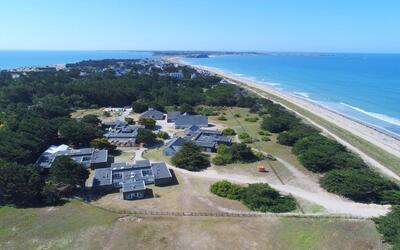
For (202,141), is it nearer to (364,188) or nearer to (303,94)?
(364,188)

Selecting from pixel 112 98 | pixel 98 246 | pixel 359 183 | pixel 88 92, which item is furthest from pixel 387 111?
pixel 98 246

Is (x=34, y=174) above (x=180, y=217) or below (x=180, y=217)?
above

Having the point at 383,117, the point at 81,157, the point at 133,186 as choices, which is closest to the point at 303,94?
the point at 383,117

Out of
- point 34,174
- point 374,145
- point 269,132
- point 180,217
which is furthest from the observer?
point 269,132

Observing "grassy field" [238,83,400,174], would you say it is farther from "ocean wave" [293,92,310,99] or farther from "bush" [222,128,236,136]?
"ocean wave" [293,92,310,99]

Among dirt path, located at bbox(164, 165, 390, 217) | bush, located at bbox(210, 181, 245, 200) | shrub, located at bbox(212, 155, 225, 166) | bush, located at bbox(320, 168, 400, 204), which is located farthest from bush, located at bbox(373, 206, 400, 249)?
shrub, located at bbox(212, 155, 225, 166)

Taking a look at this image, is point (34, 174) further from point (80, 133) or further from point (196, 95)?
point (196, 95)

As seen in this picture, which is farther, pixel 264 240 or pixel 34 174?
pixel 34 174

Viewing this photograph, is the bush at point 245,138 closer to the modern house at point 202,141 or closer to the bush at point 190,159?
the modern house at point 202,141
